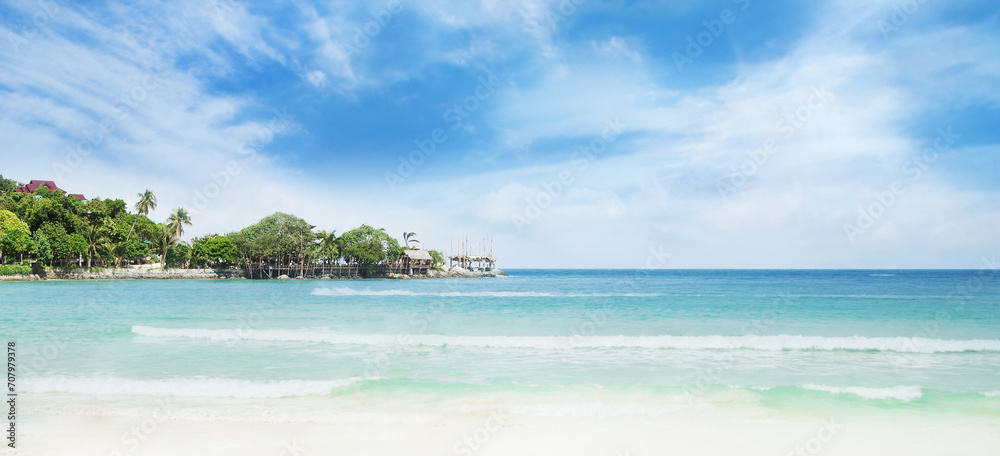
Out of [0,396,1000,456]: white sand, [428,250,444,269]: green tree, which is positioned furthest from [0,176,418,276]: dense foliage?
[0,396,1000,456]: white sand

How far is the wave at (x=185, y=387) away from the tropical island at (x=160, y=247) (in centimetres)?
6217

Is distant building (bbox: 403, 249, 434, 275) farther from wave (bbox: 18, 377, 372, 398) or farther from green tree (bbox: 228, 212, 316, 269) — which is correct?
wave (bbox: 18, 377, 372, 398)

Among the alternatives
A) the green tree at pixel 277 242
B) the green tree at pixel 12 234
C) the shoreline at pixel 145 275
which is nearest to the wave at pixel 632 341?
the green tree at pixel 12 234

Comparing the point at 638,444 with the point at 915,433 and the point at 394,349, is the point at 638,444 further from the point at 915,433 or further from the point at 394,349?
the point at 394,349

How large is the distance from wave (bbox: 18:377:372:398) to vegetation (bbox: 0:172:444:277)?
62135mm

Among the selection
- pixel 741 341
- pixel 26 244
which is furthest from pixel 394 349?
pixel 26 244

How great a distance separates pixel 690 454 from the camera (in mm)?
5844

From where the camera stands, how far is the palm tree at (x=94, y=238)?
6075 centimetres

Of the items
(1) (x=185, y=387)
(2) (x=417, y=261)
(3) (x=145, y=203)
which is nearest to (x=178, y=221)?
(3) (x=145, y=203)

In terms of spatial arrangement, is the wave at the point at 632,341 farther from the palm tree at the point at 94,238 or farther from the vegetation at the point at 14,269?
the palm tree at the point at 94,238

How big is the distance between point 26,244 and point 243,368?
63.8 meters

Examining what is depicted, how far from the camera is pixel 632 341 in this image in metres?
13.2

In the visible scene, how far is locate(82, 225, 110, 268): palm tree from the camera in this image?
60750mm

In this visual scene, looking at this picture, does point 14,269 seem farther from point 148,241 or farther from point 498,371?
point 498,371
